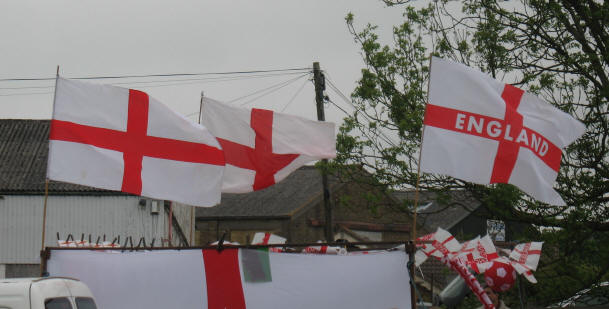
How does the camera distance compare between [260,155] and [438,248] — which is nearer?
[438,248]

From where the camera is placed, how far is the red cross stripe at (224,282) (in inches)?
348

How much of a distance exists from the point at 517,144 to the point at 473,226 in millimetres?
48378

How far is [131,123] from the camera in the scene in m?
10.1

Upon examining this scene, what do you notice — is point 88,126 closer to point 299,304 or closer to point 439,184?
point 299,304

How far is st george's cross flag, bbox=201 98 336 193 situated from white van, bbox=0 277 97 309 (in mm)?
5472

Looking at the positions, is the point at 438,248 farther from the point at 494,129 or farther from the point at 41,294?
the point at 41,294

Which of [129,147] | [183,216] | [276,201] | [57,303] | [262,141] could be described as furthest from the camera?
[276,201]

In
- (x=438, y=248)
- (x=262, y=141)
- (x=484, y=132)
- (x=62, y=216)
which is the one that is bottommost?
(x=438, y=248)

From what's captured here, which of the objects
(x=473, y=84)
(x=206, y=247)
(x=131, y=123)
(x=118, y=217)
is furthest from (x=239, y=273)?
(x=118, y=217)

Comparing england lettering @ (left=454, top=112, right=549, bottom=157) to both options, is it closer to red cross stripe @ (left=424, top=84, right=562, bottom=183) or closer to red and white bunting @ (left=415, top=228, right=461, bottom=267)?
red cross stripe @ (left=424, top=84, right=562, bottom=183)

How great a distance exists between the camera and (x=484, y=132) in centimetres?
959

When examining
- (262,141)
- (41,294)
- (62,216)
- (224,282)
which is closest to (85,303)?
(41,294)

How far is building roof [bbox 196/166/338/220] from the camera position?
151 ft

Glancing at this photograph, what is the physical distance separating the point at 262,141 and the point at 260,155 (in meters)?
0.23
